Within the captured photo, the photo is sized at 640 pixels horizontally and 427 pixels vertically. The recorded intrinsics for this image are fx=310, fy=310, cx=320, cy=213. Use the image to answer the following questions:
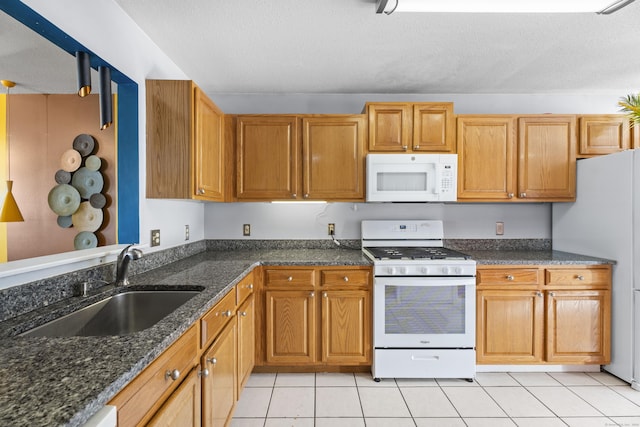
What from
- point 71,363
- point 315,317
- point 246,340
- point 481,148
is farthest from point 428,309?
point 71,363

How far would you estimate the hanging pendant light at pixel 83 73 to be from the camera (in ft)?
4.52

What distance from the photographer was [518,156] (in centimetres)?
259

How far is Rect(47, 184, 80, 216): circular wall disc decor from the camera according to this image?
5.94 feet

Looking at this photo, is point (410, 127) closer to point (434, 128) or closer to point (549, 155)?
point (434, 128)

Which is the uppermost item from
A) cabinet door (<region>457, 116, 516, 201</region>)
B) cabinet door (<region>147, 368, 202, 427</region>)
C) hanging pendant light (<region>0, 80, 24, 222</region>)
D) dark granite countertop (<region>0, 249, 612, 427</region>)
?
cabinet door (<region>457, 116, 516, 201</region>)

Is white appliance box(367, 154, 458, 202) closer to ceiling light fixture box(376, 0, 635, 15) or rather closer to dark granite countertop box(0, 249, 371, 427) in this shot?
ceiling light fixture box(376, 0, 635, 15)

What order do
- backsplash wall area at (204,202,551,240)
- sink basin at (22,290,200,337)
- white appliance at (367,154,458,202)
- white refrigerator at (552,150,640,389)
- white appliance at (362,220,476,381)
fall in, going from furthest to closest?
backsplash wall area at (204,202,551,240)
white appliance at (367,154,458,202)
white appliance at (362,220,476,381)
white refrigerator at (552,150,640,389)
sink basin at (22,290,200,337)

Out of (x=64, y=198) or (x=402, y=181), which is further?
(x=402, y=181)

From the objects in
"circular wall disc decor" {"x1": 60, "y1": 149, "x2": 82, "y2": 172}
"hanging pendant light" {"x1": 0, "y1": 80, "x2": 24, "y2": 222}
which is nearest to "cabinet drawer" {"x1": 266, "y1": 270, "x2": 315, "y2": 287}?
"circular wall disc decor" {"x1": 60, "y1": 149, "x2": 82, "y2": 172}

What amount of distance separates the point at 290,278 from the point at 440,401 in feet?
4.21

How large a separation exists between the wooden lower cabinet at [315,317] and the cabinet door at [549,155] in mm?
1624

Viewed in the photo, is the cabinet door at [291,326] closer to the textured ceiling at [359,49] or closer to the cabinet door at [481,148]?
the cabinet door at [481,148]

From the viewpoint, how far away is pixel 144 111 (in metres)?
1.89

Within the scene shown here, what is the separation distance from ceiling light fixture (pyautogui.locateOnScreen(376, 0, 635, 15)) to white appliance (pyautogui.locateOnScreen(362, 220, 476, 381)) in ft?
5.00
